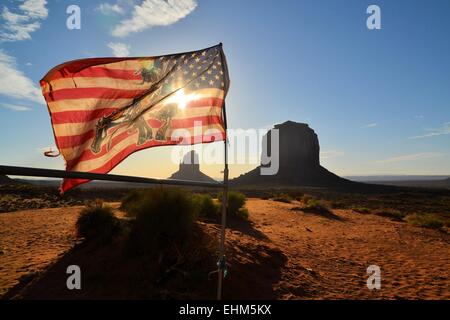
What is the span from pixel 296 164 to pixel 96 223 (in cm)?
11424

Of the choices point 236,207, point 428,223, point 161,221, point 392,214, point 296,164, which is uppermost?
point 296,164

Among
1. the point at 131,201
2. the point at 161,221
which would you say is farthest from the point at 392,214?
the point at 161,221

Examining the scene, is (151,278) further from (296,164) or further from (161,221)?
(296,164)

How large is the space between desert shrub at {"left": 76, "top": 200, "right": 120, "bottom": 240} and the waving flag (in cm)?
473

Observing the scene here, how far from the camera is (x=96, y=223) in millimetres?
9586

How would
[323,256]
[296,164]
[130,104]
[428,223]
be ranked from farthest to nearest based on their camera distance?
[296,164], [428,223], [323,256], [130,104]

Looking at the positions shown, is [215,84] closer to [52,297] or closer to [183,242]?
[183,242]

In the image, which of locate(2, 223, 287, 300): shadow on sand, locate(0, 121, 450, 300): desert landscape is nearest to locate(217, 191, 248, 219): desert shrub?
locate(0, 121, 450, 300): desert landscape

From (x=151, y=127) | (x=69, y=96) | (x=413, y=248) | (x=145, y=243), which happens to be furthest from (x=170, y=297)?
(x=413, y=248)

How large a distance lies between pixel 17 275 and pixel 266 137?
12720 centimetres

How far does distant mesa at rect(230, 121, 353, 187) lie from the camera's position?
10551 cm

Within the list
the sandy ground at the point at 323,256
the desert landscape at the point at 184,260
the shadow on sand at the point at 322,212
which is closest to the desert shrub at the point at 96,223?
the desert landscape at the point at 184,260

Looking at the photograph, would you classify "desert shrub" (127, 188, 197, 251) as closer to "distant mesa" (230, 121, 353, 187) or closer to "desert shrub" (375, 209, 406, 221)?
"desert shrub" (375, 209, 406, 221)
